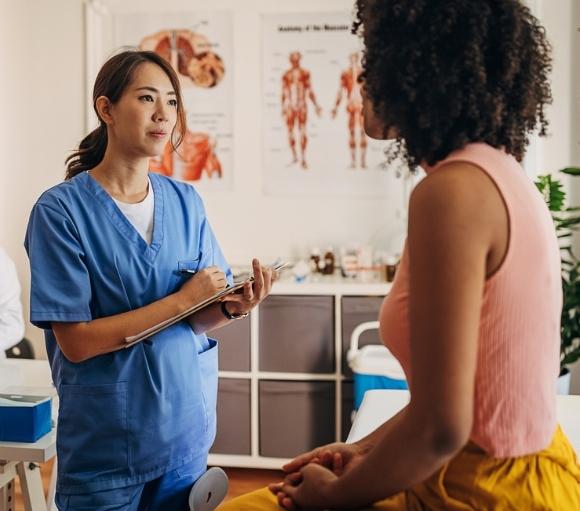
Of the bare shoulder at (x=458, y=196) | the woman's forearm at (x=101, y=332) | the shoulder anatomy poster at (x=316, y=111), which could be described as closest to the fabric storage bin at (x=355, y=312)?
the shoulder anatomy poster at (x=316, y=111)

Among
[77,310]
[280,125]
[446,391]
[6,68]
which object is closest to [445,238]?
[446,391]

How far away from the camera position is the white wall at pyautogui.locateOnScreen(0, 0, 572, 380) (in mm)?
3277

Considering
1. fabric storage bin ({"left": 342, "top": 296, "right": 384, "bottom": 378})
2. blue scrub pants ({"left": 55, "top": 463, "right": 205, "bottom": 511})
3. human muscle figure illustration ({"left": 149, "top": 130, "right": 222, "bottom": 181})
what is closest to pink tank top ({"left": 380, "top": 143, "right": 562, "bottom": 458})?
blue scrub pants ({"left": 55, "top": 463, "right": 205, "bottom": 511})

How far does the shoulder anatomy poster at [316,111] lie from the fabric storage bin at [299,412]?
2.89 ft

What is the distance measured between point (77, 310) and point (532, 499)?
2.91 ft

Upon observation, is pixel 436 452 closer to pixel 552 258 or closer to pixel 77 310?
pixel 552 258

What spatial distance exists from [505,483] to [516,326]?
19 cm

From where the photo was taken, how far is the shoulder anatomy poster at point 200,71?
3.31 metres

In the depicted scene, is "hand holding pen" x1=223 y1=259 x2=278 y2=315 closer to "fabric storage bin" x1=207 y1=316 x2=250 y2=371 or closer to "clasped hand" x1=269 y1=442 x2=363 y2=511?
"clasped hand" x1=269 y1=442 x2=363 y2=511

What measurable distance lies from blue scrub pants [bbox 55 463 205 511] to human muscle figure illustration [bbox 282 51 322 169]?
201 cm

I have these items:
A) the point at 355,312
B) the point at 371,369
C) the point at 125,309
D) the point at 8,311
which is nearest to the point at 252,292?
the point at 125,309

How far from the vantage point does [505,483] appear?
2.74ft

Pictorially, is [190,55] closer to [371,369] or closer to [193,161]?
[193,161]

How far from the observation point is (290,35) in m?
3.26
